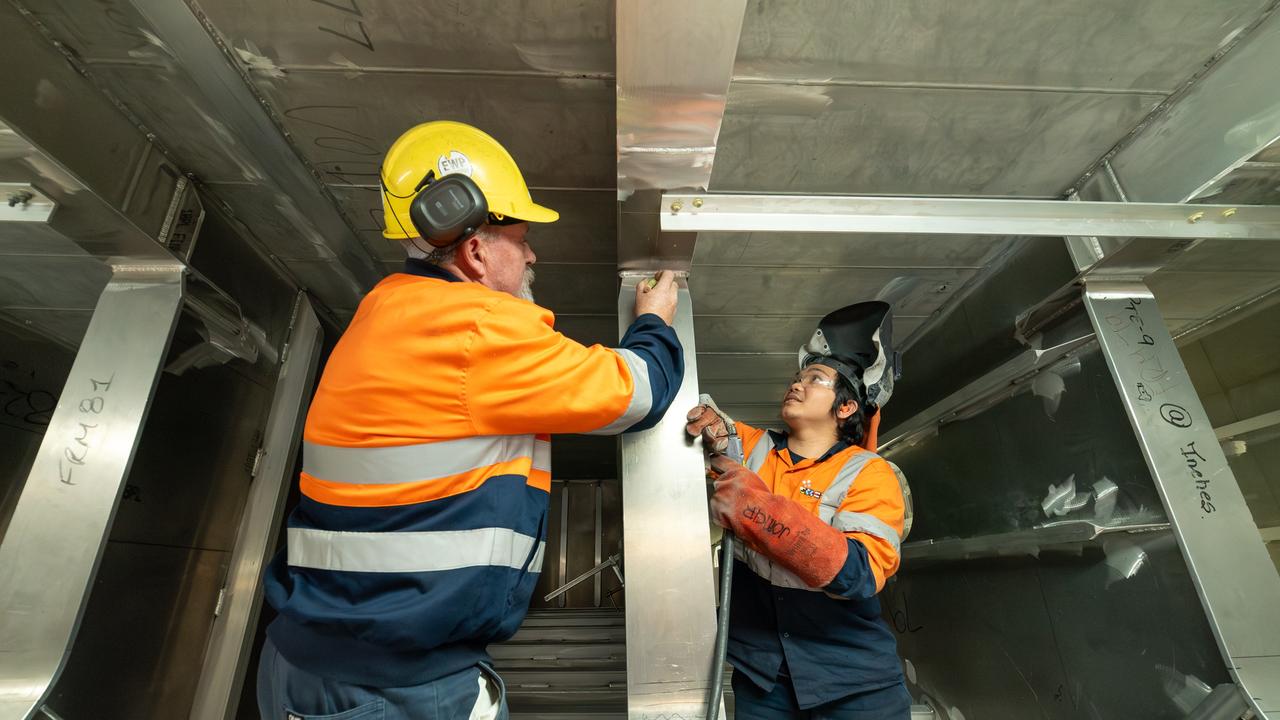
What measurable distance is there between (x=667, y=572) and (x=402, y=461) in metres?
0.64

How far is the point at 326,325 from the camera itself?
285 centimetres

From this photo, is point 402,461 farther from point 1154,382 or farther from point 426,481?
point 1154,382

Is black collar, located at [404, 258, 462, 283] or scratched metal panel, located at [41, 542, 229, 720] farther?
scratched metal panel, located at [41, 542, 229, 720]

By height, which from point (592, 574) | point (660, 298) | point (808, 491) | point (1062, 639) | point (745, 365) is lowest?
point (1062, 639)

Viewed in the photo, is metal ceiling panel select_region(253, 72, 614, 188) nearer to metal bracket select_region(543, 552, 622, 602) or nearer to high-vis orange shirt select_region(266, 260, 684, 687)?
high-vis orange shirt select_region(266, 260, 684, 687)

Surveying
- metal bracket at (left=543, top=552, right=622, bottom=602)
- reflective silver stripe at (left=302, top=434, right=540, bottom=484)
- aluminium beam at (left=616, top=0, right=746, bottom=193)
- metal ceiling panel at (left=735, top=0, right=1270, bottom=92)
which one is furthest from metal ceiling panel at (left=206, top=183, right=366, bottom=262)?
metal bracket at (left=543, top=552, right=622, bottom=602)

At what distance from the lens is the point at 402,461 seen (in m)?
1.08

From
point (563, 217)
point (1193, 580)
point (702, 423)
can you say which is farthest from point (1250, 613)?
point (563, 217)

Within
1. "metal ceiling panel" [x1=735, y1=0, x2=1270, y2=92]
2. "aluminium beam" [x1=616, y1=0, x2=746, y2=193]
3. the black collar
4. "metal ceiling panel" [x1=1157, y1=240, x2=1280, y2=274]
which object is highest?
"metal ceiling panel" [x1=735, y1=0, x2=1270, y2=92]

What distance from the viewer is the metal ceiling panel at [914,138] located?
5.34 ft

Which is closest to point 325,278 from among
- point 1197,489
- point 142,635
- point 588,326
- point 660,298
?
point 588,326

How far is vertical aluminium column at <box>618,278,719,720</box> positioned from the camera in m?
1.26

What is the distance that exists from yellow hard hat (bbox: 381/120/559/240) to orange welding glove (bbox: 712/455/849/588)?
82cm

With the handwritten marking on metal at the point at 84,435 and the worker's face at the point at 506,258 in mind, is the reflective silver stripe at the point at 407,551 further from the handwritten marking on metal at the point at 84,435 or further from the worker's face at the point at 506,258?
the handwritten marking on metal at the point at 84,435
